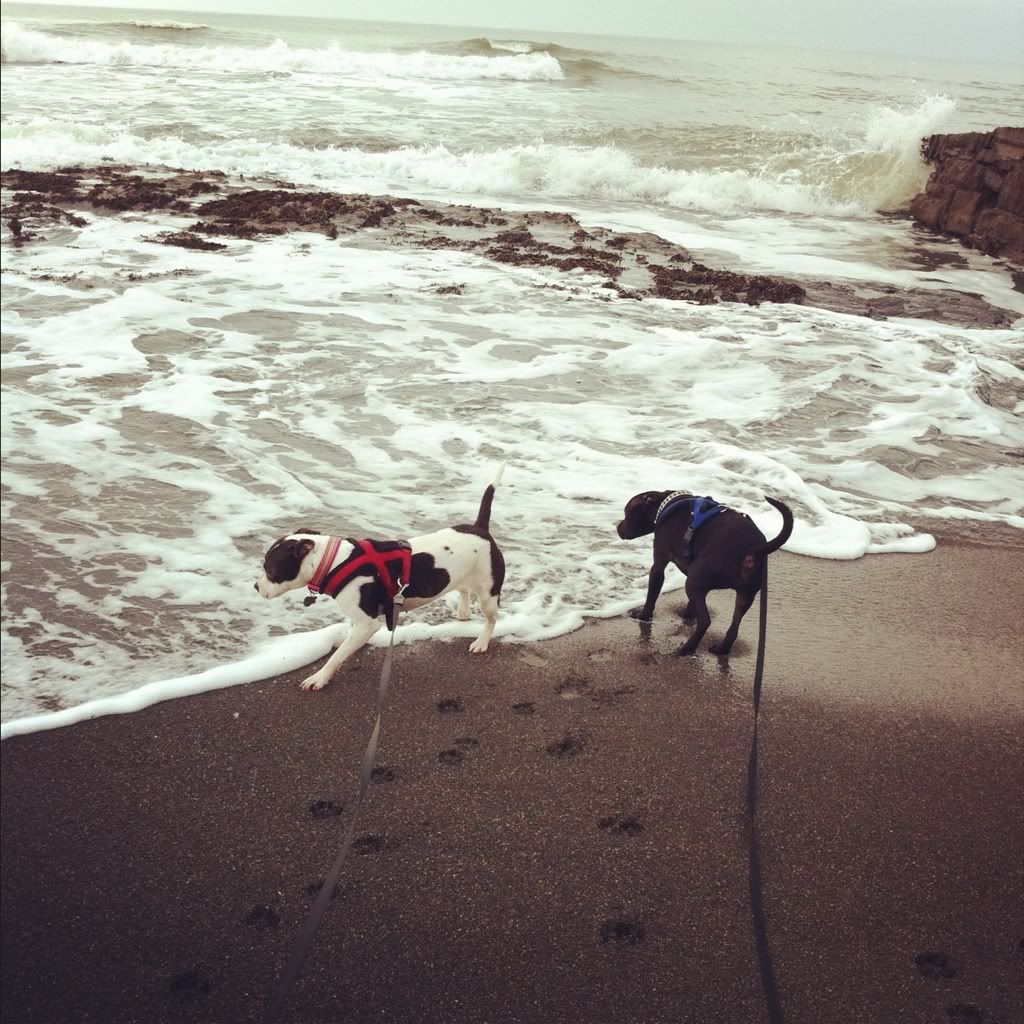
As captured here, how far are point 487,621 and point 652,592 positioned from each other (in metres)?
0.84

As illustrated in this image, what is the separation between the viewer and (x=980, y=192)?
1544cm

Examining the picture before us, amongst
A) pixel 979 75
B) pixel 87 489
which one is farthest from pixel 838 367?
pixel 979 75

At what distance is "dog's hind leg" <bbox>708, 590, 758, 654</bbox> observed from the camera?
3.81 metres

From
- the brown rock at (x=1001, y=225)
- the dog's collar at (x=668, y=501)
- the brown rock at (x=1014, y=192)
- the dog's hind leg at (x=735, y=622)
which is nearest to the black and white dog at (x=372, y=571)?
the dog's collar at (x=668, y=501)

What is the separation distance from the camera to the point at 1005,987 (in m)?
2.42

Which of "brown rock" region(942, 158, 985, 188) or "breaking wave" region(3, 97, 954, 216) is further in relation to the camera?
"breaking wave" region(3, 97, 954, 216)

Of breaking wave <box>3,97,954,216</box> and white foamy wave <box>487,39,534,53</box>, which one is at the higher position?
white foamy wave <box>487,39,534,53</box>

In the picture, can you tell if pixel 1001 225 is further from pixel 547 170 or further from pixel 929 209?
pixel 547 170

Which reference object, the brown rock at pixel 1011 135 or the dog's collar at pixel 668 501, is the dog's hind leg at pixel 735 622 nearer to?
the dog's collar at pixel 668 501

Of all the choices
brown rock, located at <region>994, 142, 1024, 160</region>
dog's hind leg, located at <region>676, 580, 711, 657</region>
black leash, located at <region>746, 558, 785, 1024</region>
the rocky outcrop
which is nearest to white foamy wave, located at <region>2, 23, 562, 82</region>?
the rocky outcrop

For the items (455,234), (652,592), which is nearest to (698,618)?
(652,592)

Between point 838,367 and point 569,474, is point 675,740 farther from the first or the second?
point 838,367

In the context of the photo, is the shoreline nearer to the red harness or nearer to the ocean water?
the ocean water

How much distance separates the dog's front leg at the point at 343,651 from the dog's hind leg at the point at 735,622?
1595 mm
